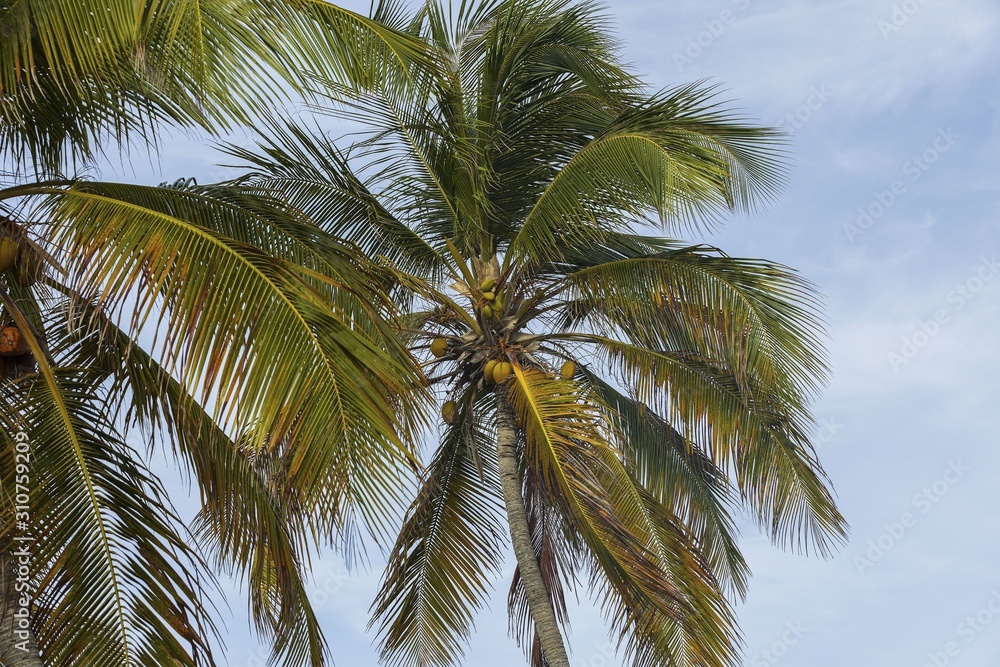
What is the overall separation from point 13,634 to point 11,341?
5.16 ft

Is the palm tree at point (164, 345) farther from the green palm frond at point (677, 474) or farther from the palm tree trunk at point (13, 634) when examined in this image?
the green palm frond at point (677, 474)

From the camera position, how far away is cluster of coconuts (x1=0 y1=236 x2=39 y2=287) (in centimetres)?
641

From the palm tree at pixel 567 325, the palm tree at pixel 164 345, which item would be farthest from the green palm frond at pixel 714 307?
the palm tree at pixel 164 345

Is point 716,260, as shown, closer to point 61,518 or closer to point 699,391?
point 699,391

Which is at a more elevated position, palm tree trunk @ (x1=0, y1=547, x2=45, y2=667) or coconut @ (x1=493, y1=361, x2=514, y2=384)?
coconut @ (x1=493, y1=361, x2=514, y2=384)

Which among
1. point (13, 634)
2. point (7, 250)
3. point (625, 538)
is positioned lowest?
point (13, 634)

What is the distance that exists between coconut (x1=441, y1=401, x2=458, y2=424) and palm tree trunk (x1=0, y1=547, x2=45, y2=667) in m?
5.55

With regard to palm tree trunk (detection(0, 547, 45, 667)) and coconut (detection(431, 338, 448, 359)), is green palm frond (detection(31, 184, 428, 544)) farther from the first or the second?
coconut (detection(431, 338, 448, 359))

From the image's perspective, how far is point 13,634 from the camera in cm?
605

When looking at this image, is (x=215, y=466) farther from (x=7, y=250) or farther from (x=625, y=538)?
(x=625, y=538)

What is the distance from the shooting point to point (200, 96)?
5.86 metres

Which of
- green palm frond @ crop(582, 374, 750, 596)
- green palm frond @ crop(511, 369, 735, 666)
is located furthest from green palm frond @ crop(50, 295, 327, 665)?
green palm frond @ crop(582, 374, 750, 596)

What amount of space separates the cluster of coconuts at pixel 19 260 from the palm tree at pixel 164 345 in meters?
0.01

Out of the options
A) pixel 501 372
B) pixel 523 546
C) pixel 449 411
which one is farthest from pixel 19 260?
pixel 523 546
